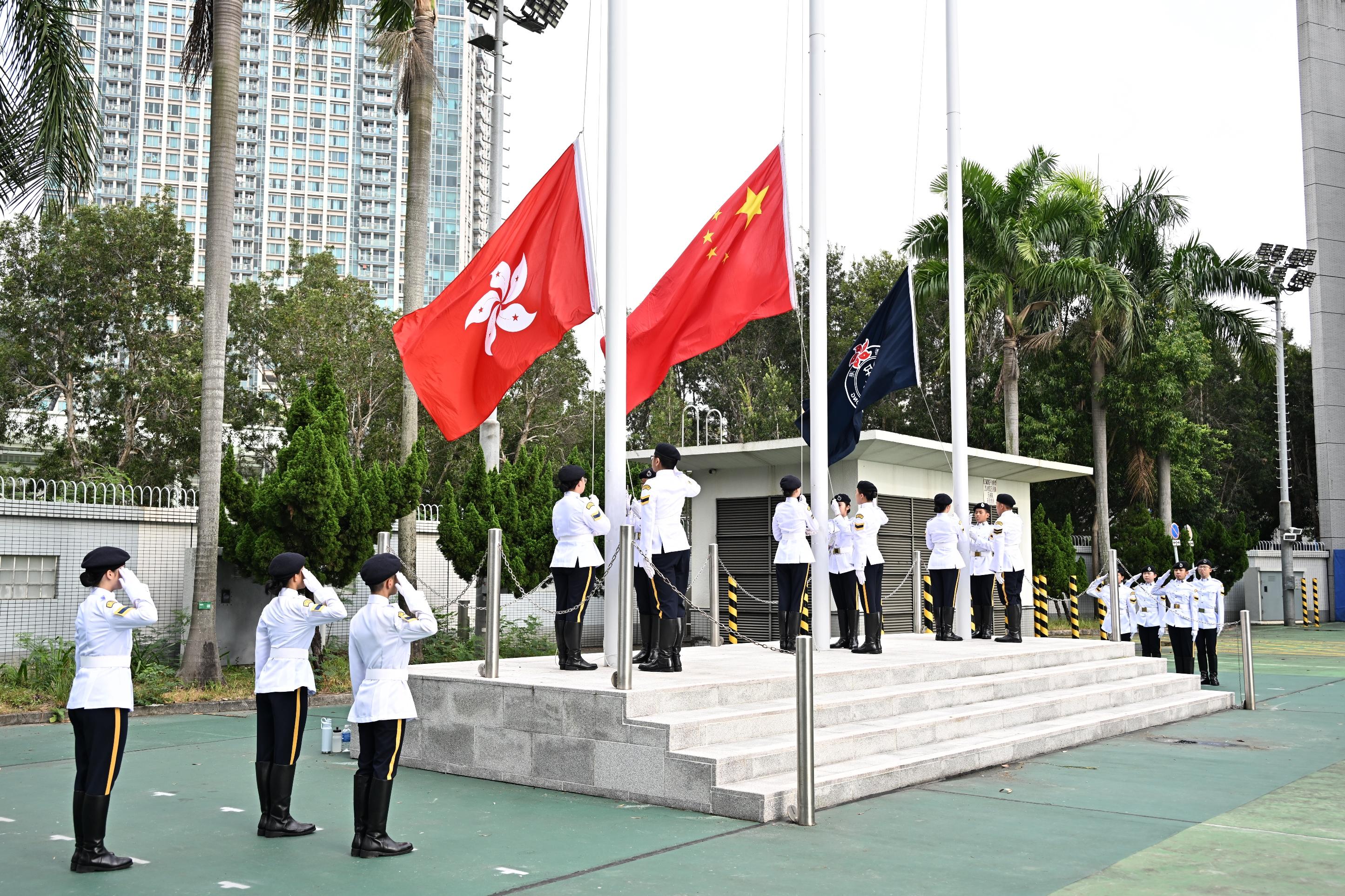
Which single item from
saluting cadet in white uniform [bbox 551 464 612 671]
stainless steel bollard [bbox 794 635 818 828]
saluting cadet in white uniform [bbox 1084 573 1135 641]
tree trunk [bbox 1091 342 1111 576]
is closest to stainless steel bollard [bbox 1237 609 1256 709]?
saluting cadet in white uniform [bbox 1084 573 1135 641]

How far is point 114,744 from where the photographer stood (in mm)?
6480

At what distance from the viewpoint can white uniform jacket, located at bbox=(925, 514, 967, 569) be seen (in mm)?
14281

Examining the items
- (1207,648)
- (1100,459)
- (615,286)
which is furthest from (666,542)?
(1100,459)

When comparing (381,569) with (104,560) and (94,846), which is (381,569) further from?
(94,846)

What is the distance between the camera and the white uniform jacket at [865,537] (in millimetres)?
12375

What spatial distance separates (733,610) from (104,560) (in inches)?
559

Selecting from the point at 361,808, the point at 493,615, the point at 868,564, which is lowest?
the point at 361,808

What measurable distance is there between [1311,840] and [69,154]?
14.6m

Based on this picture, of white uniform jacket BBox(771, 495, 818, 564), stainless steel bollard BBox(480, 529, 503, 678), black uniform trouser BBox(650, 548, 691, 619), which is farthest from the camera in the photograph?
white uniform jacket BBox(771, 495, 818, 564)


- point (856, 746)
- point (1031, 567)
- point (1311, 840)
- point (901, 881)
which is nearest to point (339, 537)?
point (856, 746)

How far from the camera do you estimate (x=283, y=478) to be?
14742 millimetres

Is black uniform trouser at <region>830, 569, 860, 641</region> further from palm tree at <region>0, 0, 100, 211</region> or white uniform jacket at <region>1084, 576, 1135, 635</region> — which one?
palm tree at <region>0, 0, 100, 211</region>

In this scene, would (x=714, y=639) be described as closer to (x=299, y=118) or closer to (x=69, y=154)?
(x=69, y=154)

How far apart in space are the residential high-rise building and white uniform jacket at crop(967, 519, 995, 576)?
126002mm
